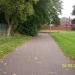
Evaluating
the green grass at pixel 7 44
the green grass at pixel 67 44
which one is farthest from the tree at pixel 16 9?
the green grass at pixel 7 44

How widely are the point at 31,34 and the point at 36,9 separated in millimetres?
4012

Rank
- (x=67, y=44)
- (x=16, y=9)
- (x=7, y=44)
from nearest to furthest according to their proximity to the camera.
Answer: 1. (x=7, y=44)
2. (x=67, y=44)
3. (x=16, y=9)

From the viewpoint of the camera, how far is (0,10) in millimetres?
41500

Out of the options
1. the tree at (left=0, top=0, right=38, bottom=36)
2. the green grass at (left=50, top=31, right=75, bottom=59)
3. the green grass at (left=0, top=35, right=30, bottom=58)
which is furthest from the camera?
the tree at (left=0, top=0, right=38, bottom=36)

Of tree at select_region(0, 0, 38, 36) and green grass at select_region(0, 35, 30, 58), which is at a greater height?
tree at select_region(0, 0, 38, 36)

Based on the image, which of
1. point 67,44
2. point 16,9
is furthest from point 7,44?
point 16,9

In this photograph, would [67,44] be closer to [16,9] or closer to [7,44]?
[7,44]

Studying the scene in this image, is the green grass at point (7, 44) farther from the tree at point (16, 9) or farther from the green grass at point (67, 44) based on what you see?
the tree at point (16, 9)

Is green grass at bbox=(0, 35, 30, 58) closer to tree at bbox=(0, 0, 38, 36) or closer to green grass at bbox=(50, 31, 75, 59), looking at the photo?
green grass at bbox=(50, 31, 75, 59)

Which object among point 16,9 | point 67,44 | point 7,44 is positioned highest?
point 16,9

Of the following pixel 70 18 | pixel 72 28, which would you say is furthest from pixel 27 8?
pixel 70 18

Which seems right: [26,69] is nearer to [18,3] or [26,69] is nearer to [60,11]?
[18,3]

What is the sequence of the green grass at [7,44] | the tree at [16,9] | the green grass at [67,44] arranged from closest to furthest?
1. the green grass at [67,44]
2. the green grass at [7,44]
3. the tree at [16,9]

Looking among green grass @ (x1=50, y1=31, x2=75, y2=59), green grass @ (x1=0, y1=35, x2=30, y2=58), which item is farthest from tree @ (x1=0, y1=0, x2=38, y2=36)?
green grass @ (x1=0, y1=35, x2=30, y2=58)
